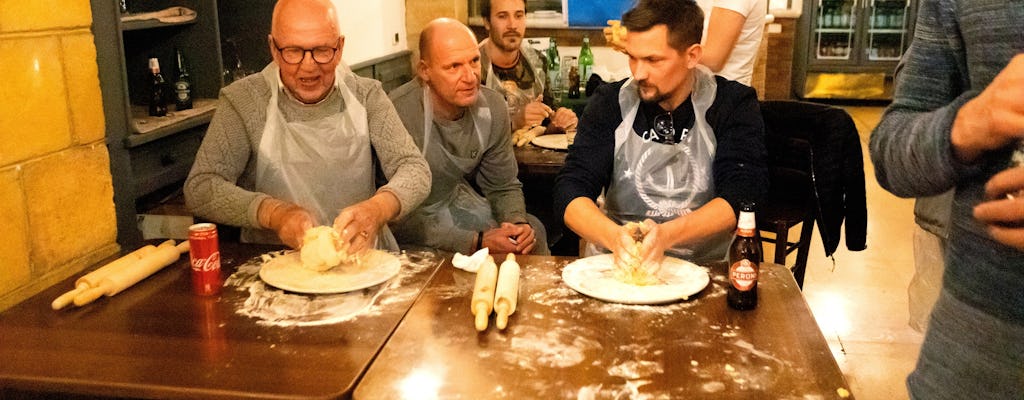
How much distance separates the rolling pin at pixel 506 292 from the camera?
161 cm

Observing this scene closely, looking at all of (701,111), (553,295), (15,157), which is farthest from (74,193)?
(701,111)

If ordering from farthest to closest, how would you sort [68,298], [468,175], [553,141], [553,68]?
[553,68]
[553,141]
[468,175]
[68,298]

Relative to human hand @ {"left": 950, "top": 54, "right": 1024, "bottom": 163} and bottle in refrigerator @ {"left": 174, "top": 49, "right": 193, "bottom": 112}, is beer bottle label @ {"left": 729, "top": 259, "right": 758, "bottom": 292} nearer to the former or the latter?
human hand @ {"left": 950, "top": 54, "right": 1024, "bottom": 163}

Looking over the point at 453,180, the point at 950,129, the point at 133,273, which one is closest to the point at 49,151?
the point at 133,273

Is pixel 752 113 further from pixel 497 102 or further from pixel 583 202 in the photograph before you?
pixel 497 102

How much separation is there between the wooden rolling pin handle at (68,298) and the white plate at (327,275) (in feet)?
1.19

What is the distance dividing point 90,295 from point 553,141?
78.8 inches

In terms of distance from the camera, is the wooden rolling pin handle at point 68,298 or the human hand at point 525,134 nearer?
the wooden rolling pin handle at point 68,298

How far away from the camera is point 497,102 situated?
3.03 m

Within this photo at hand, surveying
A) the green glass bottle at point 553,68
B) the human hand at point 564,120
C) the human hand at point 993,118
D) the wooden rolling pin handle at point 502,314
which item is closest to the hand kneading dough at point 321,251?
the wooden rolling pin handle at point 502,314

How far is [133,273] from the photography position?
1839 mm

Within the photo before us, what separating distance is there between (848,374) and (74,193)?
2716 mm

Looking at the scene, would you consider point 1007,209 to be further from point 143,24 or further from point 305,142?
point 143,24

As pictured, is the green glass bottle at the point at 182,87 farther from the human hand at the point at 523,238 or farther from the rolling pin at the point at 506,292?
the rolling pin at the point at 506,292
